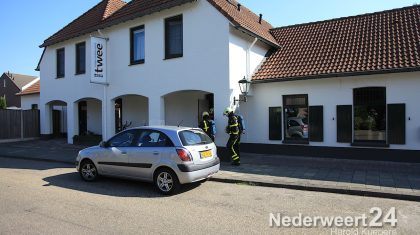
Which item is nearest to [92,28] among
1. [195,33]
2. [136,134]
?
[195,33]

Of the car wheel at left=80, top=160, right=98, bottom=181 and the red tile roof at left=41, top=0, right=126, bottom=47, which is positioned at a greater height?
the red tile roof at left=41, top=0, right=126, bottom=47

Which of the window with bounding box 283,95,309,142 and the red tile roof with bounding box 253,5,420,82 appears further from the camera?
the window with bounding box 283,95,309,142

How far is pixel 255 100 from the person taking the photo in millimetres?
13602

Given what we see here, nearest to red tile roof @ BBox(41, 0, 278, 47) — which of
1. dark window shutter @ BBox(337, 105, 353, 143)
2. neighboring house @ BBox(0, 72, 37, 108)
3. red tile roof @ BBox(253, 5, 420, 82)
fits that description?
red tile roof @ BBox(253, 5, 420, 82)

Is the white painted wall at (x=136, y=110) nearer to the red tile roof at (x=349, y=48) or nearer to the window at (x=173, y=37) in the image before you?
the window at (x=173, y=37)

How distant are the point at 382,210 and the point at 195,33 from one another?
29.6ft

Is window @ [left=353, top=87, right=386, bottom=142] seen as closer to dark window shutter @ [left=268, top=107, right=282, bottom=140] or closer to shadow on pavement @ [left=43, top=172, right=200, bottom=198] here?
dark window shutter @ [left=268, top=107, right=282, bottom=140]

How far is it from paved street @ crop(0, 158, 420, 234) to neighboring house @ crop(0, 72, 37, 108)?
45.5 metres

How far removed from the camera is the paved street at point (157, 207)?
17.0 ft

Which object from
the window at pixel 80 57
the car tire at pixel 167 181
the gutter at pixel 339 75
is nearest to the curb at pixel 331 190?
the car tire at pixel 167 181

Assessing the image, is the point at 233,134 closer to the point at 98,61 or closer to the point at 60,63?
the point at 98,61

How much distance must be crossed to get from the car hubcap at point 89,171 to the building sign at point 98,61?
24.6 ft

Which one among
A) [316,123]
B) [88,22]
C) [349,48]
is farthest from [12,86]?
[349,48]

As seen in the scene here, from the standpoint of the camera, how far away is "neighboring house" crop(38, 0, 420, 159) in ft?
37.4
